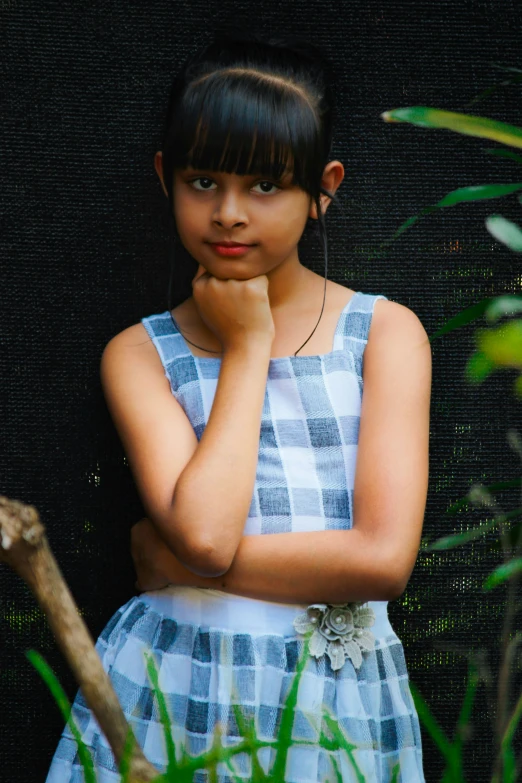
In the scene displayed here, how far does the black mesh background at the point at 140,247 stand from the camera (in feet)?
4.53

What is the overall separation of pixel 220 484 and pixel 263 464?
16cm

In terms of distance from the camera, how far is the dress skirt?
1.01m

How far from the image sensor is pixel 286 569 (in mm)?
985

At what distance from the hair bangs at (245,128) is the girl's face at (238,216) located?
15 mm

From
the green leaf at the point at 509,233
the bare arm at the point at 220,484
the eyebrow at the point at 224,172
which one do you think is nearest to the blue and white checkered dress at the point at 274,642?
the bare arm at the point at 220,484

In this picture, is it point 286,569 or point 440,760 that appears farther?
point 440,760

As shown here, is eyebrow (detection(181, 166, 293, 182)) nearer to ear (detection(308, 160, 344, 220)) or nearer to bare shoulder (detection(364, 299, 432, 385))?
ear (detection(308, 160, 344, 220))

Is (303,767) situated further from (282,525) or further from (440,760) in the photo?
(440,760)

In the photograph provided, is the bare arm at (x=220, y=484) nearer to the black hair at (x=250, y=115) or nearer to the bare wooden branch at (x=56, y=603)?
the black hair at (x=250, y=115)

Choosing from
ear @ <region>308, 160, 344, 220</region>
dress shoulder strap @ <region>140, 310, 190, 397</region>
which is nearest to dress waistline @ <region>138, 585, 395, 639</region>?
dress shoulder strap @ <region>140, 310, 190, 397</region>

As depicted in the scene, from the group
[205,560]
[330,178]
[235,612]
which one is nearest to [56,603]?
[205,560]

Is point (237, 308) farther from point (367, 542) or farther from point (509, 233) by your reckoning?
point (509, 233)

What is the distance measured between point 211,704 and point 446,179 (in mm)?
857

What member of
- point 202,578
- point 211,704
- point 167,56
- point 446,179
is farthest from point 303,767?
point 167,56
